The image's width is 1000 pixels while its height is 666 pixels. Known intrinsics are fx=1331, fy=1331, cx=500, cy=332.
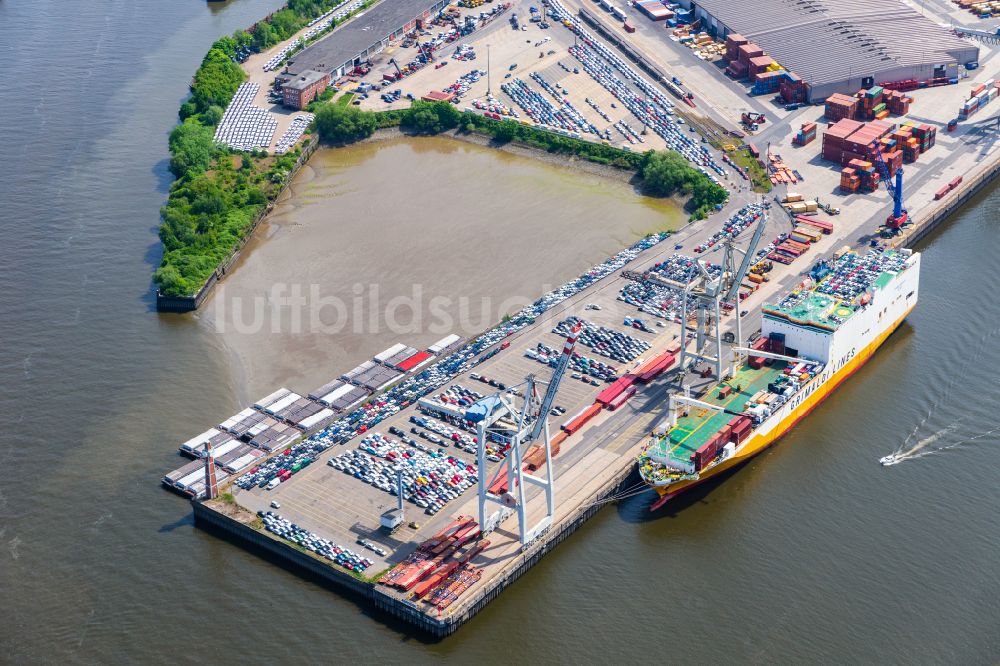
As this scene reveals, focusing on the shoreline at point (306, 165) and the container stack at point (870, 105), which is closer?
the shoreline at point (306, 165)

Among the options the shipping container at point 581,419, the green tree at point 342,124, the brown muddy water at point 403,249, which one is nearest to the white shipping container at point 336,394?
the brown muddy water at point 403,249

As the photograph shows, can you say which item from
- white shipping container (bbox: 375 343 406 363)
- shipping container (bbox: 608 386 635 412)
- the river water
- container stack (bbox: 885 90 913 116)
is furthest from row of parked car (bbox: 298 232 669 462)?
container stack (bbox: 885 90 913 116)

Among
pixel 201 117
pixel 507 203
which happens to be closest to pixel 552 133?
pixel 507 203

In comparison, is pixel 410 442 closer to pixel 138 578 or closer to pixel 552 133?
pixel 138 578

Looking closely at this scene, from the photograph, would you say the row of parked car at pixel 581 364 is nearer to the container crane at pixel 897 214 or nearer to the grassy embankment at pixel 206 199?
the grassy embankment at pixel 206 199

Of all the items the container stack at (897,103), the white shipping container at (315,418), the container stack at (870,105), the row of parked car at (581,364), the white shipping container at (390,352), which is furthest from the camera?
the container stack at (897,103)
